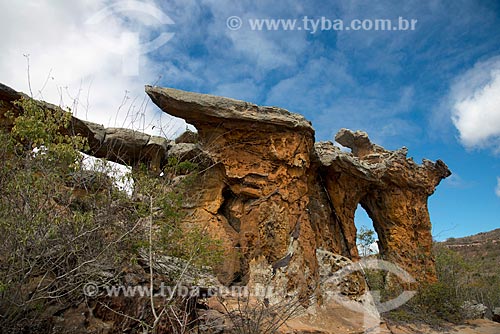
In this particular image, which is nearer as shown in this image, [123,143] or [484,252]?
[123,143]

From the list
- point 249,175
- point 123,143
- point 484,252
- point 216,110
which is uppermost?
point 484,252

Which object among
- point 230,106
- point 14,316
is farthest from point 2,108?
point 14,316

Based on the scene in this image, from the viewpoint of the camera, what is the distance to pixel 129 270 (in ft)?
16.5

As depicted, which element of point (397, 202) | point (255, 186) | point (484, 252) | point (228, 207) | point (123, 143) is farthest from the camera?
point (484, 252)

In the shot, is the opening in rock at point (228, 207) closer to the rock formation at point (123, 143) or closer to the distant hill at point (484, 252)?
the rock formation at point (123, 143)

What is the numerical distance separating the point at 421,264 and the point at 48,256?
11.9m

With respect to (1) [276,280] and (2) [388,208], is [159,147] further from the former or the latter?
(2) [388,208]

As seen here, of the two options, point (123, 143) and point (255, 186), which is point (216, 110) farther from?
point (123, 143)
